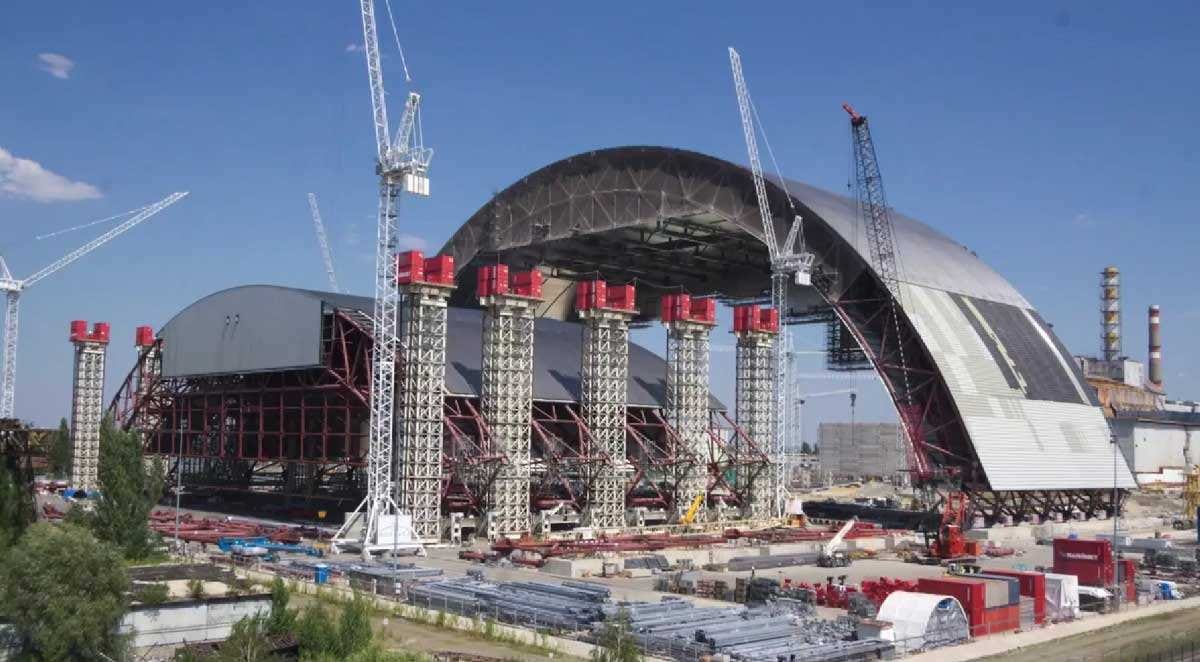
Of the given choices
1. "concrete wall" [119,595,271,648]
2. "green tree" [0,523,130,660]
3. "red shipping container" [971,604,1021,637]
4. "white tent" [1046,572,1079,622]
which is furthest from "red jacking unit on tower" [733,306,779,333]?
"green tree" [0,523,130,660]

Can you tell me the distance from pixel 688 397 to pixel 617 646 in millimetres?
63974

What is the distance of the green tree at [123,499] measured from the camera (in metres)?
55.9

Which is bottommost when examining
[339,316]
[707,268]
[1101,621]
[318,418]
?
[1101,621]

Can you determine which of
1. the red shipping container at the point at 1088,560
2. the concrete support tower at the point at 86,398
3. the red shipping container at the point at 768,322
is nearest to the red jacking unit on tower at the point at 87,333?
the concrete support tower at the point at 86,398

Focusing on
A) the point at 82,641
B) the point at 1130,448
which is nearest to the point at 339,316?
the point at 82,641

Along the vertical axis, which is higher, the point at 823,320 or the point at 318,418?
the point at 823,320

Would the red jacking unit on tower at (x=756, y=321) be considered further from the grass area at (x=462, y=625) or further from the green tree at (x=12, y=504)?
the green tree at (x=12, y=504)

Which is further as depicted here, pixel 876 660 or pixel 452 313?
pixel 452 313

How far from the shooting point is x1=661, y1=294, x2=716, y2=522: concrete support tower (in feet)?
313

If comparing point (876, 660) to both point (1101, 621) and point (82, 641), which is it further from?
point (82, 641)

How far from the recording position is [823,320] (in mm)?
111125

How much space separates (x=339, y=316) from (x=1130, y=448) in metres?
112

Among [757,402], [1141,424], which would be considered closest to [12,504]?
[757,402]

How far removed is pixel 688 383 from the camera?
96.8 m
